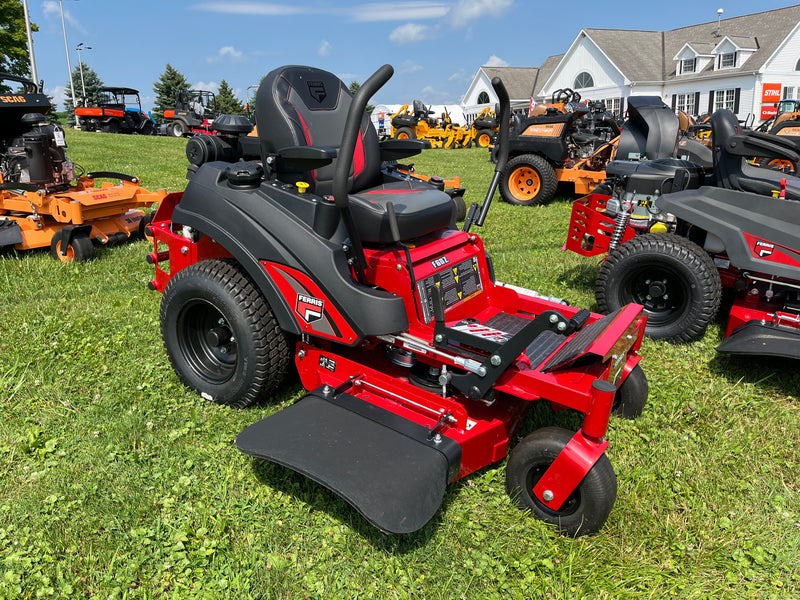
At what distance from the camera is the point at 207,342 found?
346cm

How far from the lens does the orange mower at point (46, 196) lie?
5.89 metres

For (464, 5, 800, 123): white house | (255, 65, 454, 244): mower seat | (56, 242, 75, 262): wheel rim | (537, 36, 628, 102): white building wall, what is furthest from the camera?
(537, 36, 628, 102): white building wall

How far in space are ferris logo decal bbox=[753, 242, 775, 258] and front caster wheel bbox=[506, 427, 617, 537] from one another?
2.24m

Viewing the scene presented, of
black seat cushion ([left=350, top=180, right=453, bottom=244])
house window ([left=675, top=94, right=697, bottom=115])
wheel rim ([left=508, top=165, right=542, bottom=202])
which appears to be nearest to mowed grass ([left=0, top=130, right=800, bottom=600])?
black seat cushion ([left=350, top=180, right=453, bottom=244])

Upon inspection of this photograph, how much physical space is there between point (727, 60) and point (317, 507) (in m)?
37.2

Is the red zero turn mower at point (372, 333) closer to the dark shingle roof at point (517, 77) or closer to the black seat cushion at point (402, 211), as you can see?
the black seat cushion at point (402, 211)

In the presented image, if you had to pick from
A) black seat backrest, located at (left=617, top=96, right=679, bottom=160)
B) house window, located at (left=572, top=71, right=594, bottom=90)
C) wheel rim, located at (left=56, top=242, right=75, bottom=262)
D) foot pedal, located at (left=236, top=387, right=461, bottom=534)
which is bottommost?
foot pedal, located at (left=236, top=387, right=461, bottom=534)

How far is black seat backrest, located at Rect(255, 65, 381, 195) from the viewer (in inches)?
132

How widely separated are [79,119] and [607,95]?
2883 centimetres

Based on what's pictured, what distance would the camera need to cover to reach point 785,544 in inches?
97.9

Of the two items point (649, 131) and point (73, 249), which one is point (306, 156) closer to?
point (73, 249)

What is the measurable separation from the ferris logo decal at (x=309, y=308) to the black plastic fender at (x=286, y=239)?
0.05m

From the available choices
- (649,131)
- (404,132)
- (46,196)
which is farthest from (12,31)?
(649,131)

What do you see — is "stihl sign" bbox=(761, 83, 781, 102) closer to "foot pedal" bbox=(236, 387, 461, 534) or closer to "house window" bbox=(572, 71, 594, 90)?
"house window" bbox=(572, 71, 594, 90)
